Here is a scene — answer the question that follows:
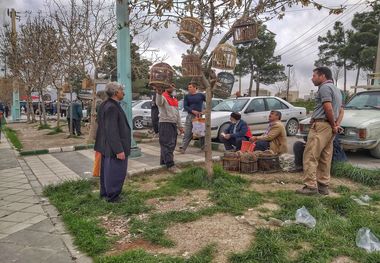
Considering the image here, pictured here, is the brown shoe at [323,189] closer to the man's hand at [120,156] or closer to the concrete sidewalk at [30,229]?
the man's hand at [120,156]

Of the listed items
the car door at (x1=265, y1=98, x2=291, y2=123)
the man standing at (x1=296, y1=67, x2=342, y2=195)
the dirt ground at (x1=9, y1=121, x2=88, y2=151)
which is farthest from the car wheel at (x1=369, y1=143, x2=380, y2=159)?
the dirt ground at (x1=9, y1=121, x2=88, y2=151)

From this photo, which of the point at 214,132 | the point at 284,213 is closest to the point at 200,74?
the point at 284,213

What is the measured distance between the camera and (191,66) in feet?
18.6

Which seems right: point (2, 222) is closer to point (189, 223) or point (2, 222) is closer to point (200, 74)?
point (189, 223)

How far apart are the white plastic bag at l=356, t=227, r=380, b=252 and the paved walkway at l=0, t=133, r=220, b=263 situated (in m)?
2.59

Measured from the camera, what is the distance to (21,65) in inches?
776

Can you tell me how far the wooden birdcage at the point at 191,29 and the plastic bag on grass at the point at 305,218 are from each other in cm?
282

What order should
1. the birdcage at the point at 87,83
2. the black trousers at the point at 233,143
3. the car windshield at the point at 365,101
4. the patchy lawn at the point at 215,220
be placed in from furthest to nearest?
1. the birdcage at the point at 87,83
2. the car windshield at the point at 365,101
3. the black trousers at the point at 233,143
4. the patchy lawn at the point at 215,220

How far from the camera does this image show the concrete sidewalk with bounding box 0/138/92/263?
3705 millimetres

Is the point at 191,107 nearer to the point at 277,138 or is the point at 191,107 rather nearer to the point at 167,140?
the point at 167,140

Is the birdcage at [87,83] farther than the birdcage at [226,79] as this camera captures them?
Yes

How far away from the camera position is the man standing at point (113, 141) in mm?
5152

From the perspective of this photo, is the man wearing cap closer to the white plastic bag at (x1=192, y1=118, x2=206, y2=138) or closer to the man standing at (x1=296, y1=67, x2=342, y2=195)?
the white plastic bag at (x1=192, y1=118, x2=206, y2=138)

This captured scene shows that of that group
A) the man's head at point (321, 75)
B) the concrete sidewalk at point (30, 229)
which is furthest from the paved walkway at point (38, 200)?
the man's head at point (321, 75)
